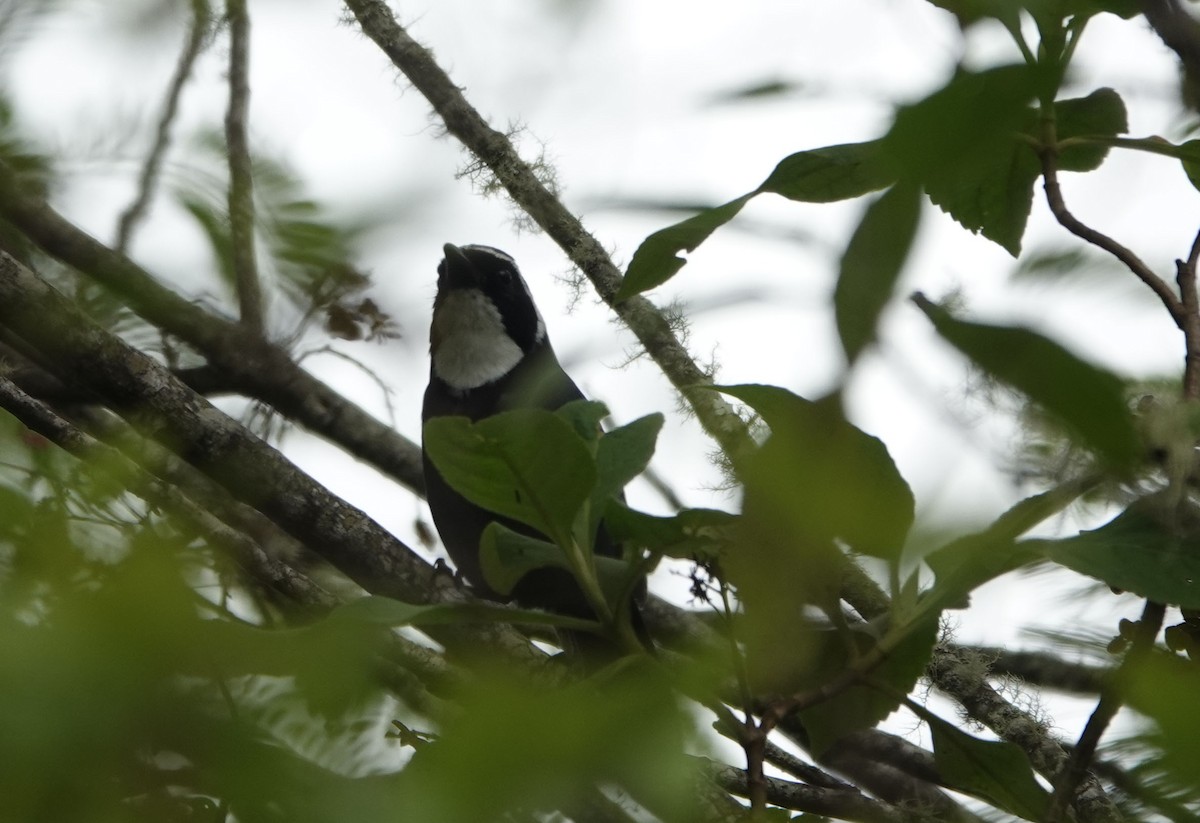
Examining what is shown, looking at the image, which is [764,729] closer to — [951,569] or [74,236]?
[951,569]

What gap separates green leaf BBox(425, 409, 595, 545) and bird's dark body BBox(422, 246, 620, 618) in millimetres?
1788

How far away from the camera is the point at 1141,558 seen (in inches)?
41.6

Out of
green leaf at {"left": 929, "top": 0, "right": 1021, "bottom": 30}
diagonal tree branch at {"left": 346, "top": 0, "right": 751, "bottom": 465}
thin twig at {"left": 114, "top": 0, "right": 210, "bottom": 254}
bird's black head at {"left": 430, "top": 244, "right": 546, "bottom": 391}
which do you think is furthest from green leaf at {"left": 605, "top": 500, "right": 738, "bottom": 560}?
bird's black head at {"left": 430, "top": 244, "right": 546, "bottom": 391}

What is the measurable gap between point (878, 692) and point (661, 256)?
1.56 feet

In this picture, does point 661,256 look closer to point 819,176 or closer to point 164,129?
point 819,176

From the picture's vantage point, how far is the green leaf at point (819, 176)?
128 centimetres

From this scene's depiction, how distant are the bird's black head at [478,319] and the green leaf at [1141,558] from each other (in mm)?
3325

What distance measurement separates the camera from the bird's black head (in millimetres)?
4398

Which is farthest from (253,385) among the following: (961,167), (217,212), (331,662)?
(961,167)

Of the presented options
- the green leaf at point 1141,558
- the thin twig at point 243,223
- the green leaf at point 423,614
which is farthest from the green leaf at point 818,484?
the thin twig at point 243,223

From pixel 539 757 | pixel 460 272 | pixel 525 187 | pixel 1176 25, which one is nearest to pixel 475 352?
pixel 460 272

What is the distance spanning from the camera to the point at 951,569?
3.22 feet

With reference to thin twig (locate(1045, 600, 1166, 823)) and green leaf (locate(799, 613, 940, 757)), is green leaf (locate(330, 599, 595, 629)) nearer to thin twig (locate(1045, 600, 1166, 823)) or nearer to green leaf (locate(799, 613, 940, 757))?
green leaf (locate(799, 613, 940, 757))

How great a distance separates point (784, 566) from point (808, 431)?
0.24 feet
